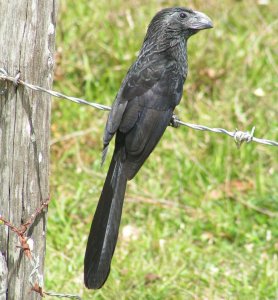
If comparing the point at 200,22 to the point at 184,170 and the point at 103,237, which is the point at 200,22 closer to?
the point at 103,237

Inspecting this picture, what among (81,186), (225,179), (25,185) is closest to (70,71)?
(81,186)

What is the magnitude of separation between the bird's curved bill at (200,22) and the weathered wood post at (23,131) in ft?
3.73

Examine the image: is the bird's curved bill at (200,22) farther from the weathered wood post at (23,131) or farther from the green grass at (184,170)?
the green grass at (184,170)

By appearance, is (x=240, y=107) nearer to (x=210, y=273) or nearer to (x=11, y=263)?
(x=210, y=273)

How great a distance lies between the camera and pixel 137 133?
11.1 feet

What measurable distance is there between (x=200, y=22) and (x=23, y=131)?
134 cm

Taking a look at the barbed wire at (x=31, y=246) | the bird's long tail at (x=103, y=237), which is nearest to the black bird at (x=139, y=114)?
the bird's long tail at (x=103, y=237)

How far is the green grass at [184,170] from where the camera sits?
14.4ft

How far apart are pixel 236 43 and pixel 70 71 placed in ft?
4.99

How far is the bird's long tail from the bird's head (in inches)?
39.3

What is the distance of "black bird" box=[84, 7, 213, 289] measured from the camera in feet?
9.98

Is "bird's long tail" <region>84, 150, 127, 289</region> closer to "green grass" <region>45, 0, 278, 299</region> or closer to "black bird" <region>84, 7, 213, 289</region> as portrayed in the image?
"black bird" <region>84, 7, 213, 289</region>

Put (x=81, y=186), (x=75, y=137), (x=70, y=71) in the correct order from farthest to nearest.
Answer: (x=70, y=71) → (x=75, y=137) → (x=81, y=186)

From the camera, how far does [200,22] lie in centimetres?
378
